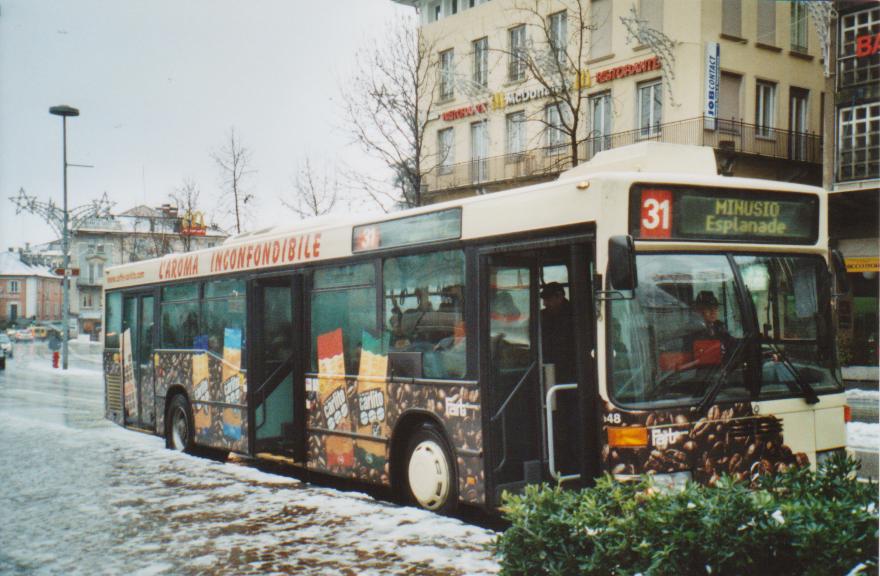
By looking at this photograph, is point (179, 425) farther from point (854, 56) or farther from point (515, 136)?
point (515, 136)

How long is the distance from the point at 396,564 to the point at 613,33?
87.6 feet

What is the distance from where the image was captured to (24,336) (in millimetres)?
97812

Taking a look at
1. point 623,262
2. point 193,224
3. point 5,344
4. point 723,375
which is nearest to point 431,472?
point 723,375

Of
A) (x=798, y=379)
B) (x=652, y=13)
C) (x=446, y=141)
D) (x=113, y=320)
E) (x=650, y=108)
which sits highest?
(x=652, y=13)

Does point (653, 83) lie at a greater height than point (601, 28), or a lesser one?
lesser

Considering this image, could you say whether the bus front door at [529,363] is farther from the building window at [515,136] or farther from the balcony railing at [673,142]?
the building window at [515,136]

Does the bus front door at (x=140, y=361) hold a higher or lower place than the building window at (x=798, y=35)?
lower

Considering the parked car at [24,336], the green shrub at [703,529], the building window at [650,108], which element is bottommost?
the parked car at [24,336]

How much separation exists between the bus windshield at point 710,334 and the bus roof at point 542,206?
55 cm

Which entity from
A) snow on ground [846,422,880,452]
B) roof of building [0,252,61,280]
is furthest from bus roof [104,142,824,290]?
roof of building [0,252,61,280]

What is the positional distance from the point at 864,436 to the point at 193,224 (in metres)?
28.8

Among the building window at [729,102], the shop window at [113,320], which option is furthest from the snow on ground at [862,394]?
the shop window at [113,320]

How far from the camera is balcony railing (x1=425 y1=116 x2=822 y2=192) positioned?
28.1 metres

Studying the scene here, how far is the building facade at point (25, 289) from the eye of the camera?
58.0 m
